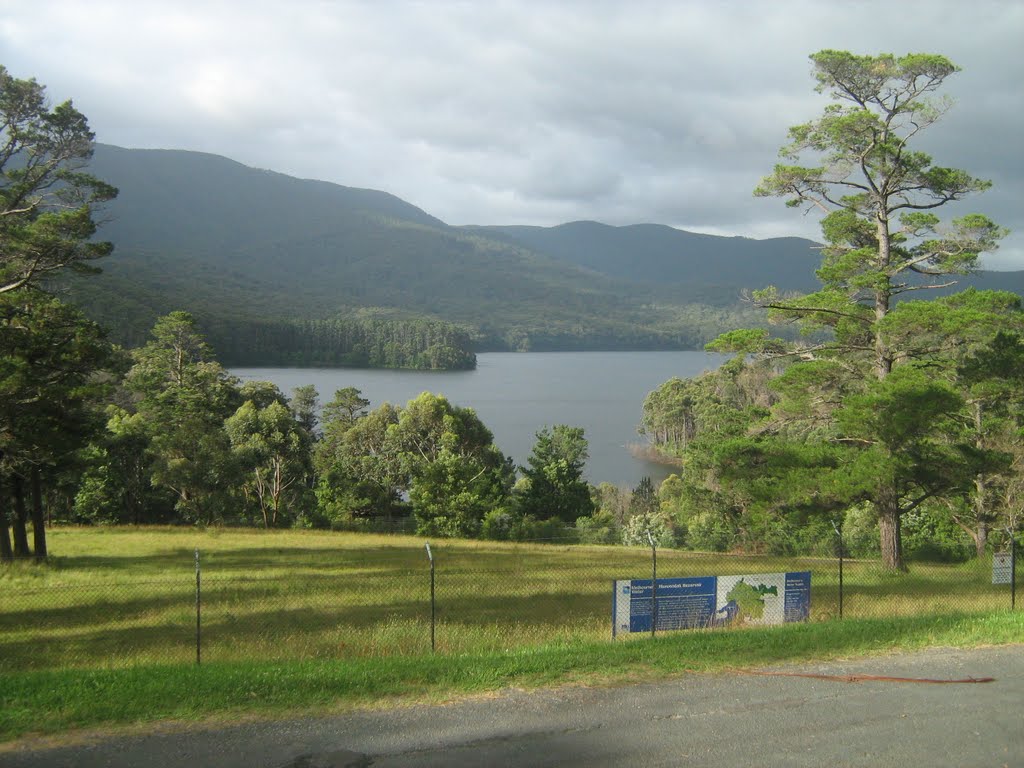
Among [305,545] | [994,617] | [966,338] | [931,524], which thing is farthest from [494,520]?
[994,617]

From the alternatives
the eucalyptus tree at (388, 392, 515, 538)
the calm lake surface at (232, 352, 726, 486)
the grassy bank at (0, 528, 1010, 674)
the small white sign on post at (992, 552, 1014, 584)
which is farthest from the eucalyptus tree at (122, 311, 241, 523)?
the small white sign on post at (992, 552, 1014, 584)

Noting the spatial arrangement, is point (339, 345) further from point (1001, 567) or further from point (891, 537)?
point (1001, 567)

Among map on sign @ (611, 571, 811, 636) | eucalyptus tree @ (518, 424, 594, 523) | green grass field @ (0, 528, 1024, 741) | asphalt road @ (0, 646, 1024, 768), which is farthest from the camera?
eucalyptus tree @ (518, 424, 594, 523)

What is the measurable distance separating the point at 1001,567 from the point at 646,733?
423 inches

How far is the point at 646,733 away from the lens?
23.3 ft

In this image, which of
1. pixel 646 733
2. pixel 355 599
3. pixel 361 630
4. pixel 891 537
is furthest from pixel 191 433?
pixel 646 733

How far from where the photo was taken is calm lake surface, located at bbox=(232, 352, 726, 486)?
266 ft

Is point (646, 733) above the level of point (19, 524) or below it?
above

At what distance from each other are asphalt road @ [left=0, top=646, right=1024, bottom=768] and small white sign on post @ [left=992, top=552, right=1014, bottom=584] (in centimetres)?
668

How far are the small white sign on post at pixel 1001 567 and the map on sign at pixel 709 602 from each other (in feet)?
16.4

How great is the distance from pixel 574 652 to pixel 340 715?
3.09m

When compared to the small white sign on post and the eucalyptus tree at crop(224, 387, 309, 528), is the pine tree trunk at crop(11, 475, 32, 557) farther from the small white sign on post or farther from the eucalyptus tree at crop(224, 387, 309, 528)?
the small white sign on post

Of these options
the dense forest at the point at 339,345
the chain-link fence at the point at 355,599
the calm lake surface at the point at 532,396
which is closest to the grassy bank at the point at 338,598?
the chain-link fence at the point at 355,599

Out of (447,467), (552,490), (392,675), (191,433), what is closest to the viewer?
(392,675)
